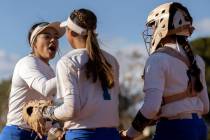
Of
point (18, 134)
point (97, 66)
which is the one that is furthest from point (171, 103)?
point (18, 134)

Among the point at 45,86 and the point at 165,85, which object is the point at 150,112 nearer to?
the point at 165,85

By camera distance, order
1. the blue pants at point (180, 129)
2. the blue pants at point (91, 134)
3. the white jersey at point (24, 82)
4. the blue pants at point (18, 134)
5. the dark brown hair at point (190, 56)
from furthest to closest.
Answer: the blue pants at point (18, 134) → the white jersey at point (24, 82) → the dark brown hair at point (190, 56) → the blue pants at point (180, 129) → the blue pants at point (91, 134)

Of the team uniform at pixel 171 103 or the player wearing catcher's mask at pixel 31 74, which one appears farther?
the player wearing catcher's mask at pixel 31 74

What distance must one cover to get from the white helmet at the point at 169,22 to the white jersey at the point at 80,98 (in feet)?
2.49

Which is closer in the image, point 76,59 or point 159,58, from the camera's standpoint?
point 76,59

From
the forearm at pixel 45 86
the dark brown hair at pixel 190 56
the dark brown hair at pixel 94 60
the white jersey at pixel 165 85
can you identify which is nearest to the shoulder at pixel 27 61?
the forearm at pixel 45 86

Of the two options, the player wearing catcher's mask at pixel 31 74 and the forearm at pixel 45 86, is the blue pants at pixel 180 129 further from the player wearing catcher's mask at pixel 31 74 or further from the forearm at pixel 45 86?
the player wearing catcher's mask at pixel 31 74

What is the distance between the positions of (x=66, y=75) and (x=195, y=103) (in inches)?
45.5

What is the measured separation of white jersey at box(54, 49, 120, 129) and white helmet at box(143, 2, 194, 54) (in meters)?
0.76

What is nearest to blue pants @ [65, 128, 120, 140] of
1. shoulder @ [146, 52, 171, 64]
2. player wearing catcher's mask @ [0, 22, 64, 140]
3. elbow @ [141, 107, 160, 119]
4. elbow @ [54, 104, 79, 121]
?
elbow @ [54, 104, 79, 121]

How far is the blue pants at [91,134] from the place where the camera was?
19.0ft

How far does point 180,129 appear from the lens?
6062mm

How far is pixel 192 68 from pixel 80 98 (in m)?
1.08

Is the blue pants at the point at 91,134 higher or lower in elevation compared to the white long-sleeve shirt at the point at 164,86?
lower
